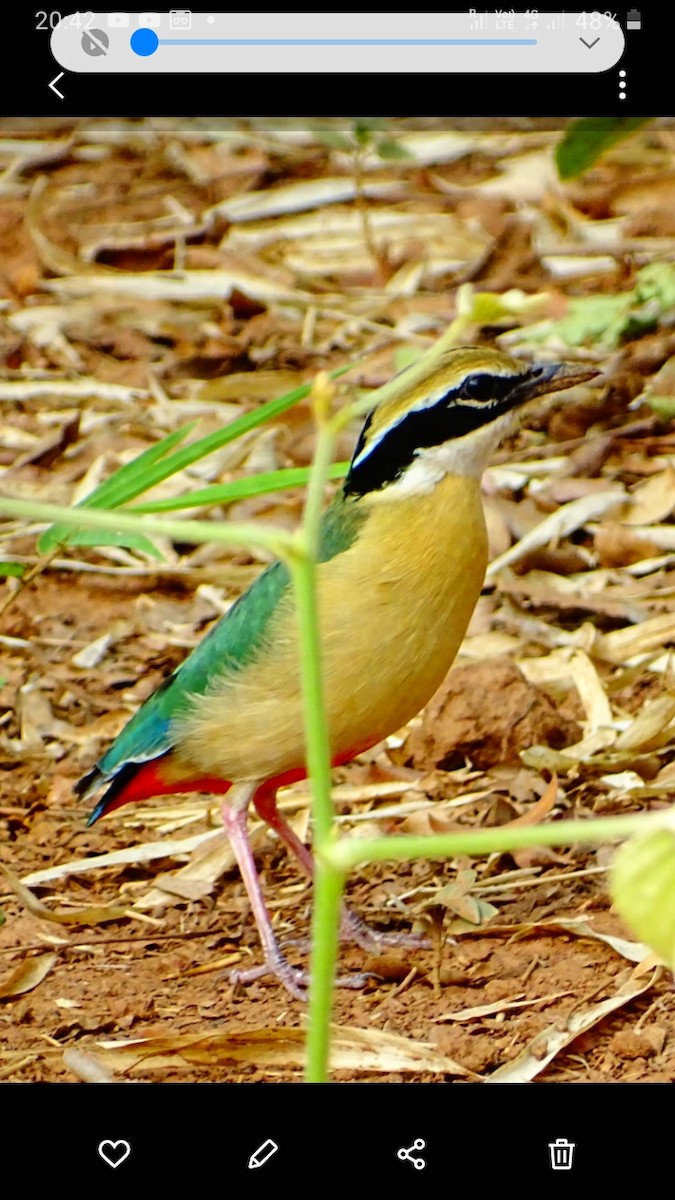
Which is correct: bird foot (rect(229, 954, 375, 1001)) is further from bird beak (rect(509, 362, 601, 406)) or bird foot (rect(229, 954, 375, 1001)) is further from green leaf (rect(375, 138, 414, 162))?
green leaf (rect(375, 138, 414, 162))

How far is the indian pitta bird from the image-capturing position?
4180 millimetres

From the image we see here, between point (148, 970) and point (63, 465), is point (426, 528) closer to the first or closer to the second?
point (148, 970)

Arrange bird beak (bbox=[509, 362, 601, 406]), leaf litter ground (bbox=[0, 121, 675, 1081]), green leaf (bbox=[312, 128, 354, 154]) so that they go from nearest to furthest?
leaf litter ground (bbox=[0, 121, 675, 1081])
bird beak (bbox=[509, 362, 601, 406])
green leaf (bbox=[312, 128, 354, 154])

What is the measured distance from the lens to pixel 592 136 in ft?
12.2

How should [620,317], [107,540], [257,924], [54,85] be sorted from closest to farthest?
[54,85], [107,540], [257,924], [620,317]

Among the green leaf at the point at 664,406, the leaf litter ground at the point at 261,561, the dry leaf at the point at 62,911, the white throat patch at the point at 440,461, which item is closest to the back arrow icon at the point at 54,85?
the white throat patch at the point at 440,461

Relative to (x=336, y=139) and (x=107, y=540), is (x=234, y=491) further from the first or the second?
(x=336, y=139)

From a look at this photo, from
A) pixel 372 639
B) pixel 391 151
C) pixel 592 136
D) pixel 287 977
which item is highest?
pixel 391 151

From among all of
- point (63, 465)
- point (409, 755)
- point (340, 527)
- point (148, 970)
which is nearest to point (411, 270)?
point (63, 465)

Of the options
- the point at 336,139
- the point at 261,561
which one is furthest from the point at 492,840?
the point at 336,139
